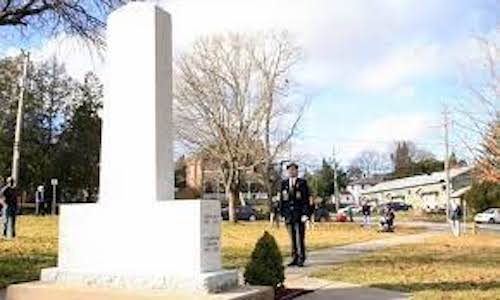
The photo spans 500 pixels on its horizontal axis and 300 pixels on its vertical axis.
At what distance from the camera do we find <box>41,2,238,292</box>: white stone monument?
834 centimetres

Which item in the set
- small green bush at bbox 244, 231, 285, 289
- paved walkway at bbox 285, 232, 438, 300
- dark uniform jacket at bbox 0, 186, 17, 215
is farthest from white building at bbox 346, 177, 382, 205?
small green bush at bbox 244, 231, 285, 289

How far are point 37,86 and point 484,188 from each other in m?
42.0

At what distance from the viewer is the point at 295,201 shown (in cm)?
1485

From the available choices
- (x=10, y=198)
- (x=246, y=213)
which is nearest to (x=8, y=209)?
(x=10, y=198)

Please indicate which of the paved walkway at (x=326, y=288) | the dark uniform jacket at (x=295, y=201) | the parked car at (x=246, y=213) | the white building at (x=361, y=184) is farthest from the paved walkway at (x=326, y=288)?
the white building at (x=361, y=184)

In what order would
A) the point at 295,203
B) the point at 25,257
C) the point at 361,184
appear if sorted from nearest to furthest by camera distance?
the point at 295,203 < the point at 25,257 < the point at 361,184

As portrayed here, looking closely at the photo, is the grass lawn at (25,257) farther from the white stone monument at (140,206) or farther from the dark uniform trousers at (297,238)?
the dark uniform trousers at (297,238)

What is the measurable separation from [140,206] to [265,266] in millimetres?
2541

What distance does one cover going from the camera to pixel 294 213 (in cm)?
1488

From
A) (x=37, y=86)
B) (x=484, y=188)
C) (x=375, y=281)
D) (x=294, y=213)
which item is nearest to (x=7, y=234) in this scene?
(x=294, y=213)

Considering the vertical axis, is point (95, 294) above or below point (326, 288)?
above

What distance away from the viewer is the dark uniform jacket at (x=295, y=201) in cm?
1486

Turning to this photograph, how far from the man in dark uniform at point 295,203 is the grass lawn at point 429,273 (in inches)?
36.9

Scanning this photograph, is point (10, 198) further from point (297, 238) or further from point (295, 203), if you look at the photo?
point (295, 203)
